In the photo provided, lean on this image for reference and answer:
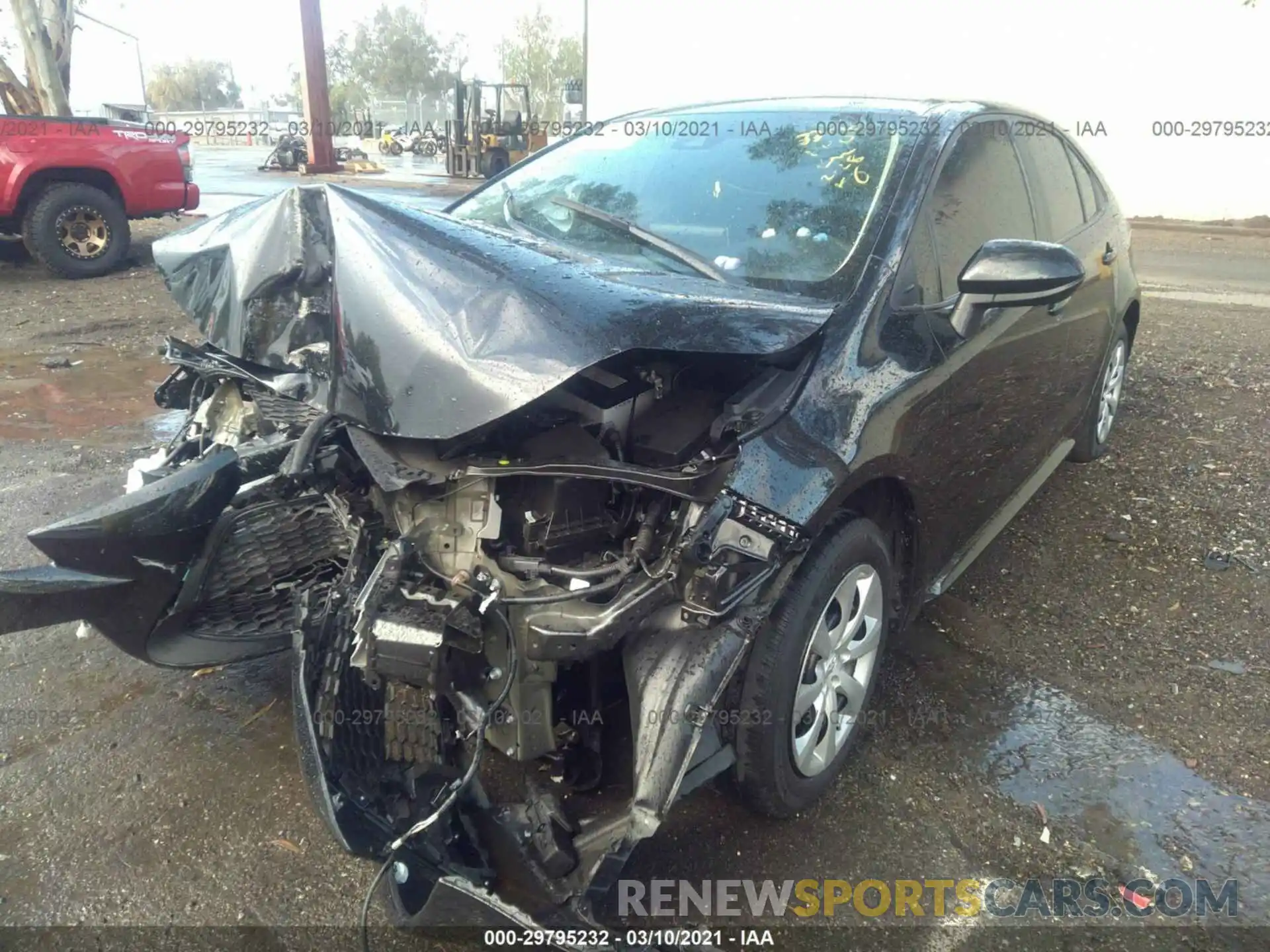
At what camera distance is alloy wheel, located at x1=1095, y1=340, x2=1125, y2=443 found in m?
4.68

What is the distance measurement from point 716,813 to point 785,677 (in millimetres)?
543

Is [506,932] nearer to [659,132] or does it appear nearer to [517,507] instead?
[517,507]

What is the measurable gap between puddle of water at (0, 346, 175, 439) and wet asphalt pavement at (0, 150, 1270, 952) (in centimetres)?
260

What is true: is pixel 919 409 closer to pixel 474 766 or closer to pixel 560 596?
pixel 560 596

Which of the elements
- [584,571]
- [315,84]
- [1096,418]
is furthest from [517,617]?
[315,84]

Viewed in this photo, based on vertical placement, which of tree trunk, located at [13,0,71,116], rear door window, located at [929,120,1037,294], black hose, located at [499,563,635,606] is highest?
tree trunk, located at [13,0,71,116]

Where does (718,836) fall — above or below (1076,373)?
below

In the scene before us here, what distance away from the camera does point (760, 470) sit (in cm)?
207

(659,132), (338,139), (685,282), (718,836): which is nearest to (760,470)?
(685,282)

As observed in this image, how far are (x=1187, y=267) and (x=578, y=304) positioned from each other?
12.4 m

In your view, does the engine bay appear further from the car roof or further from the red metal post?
the red metal post

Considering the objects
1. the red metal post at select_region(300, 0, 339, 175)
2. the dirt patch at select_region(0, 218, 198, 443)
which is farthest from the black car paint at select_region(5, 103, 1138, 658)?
the red metal post at select_region(300, 0, 339, 175)

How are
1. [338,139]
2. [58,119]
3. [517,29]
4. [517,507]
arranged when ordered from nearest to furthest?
[517,507] < [58,119] < [338,139] < [517,29]

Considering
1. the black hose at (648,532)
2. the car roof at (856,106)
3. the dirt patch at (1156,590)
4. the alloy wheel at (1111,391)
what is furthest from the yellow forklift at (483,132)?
the black hose at (648,532)
